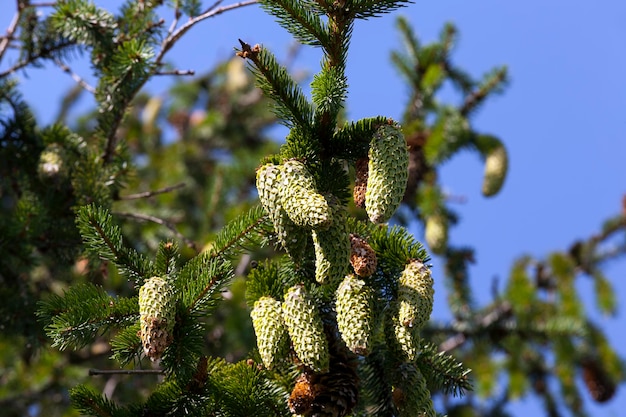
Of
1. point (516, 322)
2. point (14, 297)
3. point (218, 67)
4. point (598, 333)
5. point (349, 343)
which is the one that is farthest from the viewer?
point (218, 67)

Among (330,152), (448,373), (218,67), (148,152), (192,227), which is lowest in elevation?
(448,373)

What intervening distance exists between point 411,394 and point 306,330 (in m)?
0.33

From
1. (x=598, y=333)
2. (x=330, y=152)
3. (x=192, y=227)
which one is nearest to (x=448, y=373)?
(x=330, y=152)

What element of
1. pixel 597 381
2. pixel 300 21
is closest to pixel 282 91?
pixel 300 21

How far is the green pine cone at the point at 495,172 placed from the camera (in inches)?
155

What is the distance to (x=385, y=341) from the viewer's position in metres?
1.93

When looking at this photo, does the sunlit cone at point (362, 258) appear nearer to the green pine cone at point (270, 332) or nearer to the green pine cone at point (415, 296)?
the green pine cone at point (415, 296)

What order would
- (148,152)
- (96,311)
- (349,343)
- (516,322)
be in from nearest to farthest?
1. (349,343)
2. (96,311)
3. (516,322)
4. (148,152)

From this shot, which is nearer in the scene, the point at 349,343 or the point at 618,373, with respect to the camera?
the point at 349,343

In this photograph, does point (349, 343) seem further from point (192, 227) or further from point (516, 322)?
point (192, 227)

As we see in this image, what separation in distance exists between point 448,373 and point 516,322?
235 cm

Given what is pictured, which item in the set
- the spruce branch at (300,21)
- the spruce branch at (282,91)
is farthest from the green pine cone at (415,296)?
the spruce branch at (300,21)

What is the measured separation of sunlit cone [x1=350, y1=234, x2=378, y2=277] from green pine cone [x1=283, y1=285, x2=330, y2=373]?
14cm

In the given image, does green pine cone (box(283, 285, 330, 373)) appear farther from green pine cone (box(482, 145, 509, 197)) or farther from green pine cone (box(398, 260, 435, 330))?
green pine cone (box(482, 145, 509, 197))
